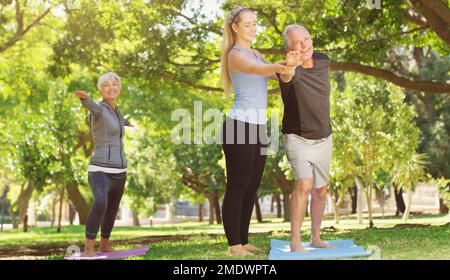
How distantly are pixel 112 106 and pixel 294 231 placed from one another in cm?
253

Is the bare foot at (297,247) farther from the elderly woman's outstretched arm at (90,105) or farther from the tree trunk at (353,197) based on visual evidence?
the tree trunk at (353,197)

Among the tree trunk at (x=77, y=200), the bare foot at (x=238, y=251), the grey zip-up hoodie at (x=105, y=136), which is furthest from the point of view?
the tree trunk at (x=77, y=200)

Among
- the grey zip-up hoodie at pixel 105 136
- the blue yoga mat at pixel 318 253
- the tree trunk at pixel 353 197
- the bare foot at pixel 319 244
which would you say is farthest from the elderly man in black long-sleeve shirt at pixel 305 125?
the tree trunk at pixel 353 197

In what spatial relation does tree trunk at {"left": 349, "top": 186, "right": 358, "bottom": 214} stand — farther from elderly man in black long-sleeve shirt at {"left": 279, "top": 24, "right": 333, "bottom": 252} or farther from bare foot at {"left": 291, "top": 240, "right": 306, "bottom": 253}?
bare foot at {"left": 291, "top": 240, "right": 306, "bottom": 253}

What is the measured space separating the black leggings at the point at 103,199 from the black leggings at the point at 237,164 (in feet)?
4.73

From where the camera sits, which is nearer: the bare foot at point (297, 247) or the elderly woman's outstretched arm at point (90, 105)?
the bare foot at point (297, 247)

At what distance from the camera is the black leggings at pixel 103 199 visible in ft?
18.7

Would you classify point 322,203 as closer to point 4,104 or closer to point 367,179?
point 367,179

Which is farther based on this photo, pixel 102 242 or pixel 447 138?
pixel 447 138

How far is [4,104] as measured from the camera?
2272cm

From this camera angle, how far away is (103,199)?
225 inches

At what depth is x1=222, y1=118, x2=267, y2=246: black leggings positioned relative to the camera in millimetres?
4887

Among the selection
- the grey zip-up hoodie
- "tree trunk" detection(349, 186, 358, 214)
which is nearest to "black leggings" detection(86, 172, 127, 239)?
the grey zip-up hoodie
